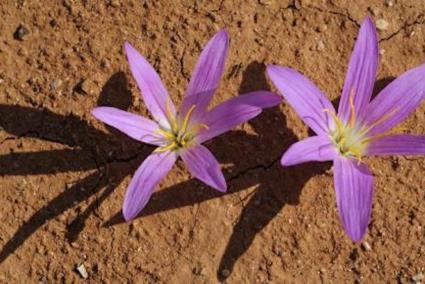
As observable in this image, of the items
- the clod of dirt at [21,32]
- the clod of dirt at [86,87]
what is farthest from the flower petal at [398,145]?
the clod of dirt at [21,32]

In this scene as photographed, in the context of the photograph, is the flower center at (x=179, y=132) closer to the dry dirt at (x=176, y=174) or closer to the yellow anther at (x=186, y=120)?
the yellow anther at (x=186, y=120)

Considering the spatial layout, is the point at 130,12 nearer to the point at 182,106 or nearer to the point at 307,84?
the point at 182,106

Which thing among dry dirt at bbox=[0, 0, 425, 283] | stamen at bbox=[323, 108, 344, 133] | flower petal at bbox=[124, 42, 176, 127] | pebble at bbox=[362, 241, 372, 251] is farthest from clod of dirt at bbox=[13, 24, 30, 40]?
pebble at bbox=[362, 241, 372, 251]

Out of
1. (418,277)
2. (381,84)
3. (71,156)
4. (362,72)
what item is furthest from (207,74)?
(418,277)

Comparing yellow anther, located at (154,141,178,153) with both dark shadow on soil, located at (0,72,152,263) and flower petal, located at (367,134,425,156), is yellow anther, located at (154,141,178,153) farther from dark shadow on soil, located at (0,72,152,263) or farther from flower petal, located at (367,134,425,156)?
flower petal, located at (367,134,425,156)

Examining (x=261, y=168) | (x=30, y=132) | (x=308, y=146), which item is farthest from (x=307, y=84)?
(x=30, y=132)

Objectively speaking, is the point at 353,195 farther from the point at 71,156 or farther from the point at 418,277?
the point at 71,156
